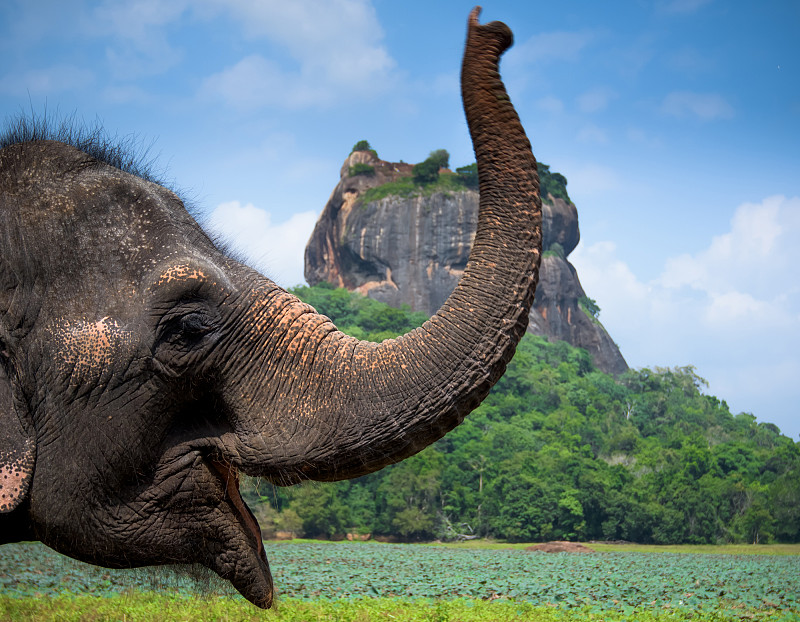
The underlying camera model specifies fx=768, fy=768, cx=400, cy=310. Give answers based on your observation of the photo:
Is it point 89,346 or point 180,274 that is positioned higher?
point 180,274

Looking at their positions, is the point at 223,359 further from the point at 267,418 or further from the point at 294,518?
the point at 294,518

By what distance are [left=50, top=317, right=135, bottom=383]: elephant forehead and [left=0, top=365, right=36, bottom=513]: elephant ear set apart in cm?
27

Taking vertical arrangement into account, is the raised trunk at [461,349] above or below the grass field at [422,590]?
above

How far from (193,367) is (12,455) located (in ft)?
2.42

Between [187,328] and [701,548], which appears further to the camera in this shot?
[701,548]

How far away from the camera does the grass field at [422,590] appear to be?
6.24 meters

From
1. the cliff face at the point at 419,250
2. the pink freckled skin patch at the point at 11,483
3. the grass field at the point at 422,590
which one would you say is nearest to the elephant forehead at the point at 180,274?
the pink freckled skin patch at the point at 11,483

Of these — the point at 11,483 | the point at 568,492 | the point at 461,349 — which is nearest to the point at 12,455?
the point at 11,483

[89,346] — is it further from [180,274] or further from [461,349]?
[461,349]

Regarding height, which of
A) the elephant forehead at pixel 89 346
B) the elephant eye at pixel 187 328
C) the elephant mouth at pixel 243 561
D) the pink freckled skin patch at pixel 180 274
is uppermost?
the pink freckled skin patch at pixel 180 274

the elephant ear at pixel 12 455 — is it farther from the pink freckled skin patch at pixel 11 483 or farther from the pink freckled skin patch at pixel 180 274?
the pink freckled skin patch at pixel 180 274

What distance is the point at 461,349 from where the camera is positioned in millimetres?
2609

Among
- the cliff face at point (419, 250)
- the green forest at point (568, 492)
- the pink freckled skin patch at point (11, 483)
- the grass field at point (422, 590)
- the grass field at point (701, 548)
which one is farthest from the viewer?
the cliff face at point (419, 250)

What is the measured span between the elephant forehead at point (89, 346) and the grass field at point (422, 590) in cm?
95
